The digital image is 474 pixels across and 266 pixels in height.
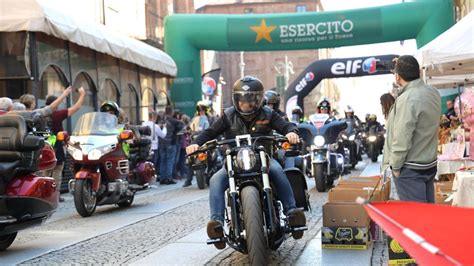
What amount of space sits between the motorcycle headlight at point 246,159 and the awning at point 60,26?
329 inches

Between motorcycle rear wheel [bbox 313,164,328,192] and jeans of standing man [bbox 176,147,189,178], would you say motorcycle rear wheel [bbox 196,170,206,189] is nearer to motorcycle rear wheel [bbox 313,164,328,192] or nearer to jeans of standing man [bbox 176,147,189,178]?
motorcycle rear wheel [bbox 313,164,328,192]

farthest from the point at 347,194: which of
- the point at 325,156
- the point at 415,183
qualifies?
the point at 325,156

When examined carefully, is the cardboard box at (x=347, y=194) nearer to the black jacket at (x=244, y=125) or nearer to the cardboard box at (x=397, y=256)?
the black jacket at (x=244, y=125)

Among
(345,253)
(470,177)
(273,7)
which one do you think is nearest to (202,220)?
(345,253)

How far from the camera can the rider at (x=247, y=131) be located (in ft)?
18.5

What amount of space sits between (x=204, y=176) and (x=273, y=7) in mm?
73964

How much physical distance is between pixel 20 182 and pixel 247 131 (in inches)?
88.6

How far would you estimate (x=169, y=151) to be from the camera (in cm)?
1634

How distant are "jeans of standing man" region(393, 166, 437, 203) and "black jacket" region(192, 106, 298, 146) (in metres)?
1.20

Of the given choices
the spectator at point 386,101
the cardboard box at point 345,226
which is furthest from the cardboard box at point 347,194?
the spectator at point 386,101

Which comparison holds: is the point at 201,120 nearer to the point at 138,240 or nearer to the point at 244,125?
the point at 138,240

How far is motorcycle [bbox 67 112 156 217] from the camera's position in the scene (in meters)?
9.52

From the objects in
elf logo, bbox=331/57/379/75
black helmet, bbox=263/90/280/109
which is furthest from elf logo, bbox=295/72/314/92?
black helmet, bbox=263/90/280/109

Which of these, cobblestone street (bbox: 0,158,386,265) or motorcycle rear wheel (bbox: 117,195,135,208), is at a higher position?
motorcycle rear wheel (bbox: 117,195,135,208)
